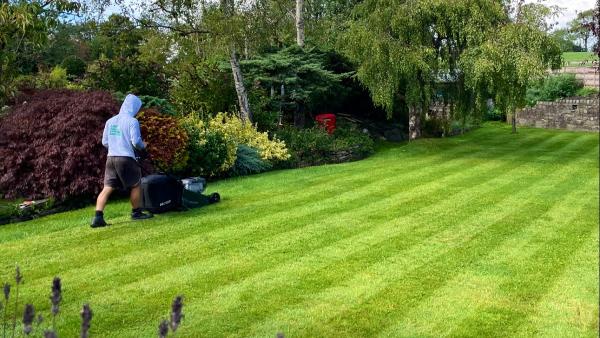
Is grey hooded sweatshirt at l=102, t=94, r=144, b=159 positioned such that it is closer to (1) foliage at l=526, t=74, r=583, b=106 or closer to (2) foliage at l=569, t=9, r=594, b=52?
(2) foliage at l=569, t=9, r=594, b=52

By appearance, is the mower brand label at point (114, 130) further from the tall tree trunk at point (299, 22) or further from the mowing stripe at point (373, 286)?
the tall tree trunk at point (299, 22)

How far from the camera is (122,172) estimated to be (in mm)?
8453

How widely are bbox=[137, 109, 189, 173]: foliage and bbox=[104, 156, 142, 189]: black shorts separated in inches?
96.2

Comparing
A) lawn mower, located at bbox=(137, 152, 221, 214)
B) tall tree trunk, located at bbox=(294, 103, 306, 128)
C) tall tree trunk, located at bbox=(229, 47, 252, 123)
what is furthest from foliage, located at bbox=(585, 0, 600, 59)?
tall tree trunk, located at bbox=(294, 103, 306, 128)

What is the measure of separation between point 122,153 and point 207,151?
12.9 feet

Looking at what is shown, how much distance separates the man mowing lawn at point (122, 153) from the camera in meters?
8.38

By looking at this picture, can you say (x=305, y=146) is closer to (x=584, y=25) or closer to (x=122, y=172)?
(x=584, y=25)

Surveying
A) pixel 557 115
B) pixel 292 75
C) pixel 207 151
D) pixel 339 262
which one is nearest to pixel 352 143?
pixel 292 75

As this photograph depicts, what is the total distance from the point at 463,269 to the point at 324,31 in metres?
17.4

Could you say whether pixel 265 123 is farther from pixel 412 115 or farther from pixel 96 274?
pixel 96 274

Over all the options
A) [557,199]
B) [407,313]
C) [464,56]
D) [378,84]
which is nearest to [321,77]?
[378,84]

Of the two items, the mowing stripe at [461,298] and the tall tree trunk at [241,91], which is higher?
the tall tree trunk at [241,91]

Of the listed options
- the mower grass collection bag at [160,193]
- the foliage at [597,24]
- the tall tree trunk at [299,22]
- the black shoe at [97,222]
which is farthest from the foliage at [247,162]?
the tall tree trunk at [299,22]

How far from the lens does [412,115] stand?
19781 mm
